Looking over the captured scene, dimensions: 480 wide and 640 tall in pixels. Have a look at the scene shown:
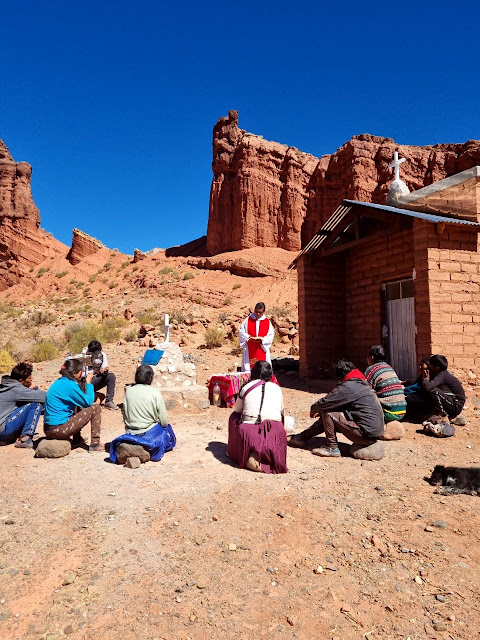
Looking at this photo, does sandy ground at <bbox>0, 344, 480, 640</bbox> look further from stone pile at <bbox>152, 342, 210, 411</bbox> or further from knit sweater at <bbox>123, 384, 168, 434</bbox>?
stone pile at <bbox>152, 342, 210, 411</bbox>

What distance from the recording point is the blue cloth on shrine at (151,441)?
15.5ft

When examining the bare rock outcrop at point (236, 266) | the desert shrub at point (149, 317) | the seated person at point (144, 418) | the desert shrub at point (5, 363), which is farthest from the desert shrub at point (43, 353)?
the bare rock outcrop at point (236, 266)

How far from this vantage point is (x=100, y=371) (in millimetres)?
7887

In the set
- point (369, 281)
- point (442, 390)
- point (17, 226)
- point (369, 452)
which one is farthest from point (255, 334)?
point (17, 226)

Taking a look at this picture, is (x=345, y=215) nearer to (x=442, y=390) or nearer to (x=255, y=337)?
(x=255, y=337)

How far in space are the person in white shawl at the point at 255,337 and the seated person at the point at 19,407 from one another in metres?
3.99

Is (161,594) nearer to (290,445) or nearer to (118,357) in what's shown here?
(290,445)

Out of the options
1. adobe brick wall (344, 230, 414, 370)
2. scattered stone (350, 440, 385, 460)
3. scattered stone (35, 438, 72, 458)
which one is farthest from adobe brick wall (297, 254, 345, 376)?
scattered stone (35, 438, 72, 458)

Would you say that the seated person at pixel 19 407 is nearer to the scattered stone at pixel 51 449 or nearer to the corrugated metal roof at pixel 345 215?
the scattered stone at pixel 51 449

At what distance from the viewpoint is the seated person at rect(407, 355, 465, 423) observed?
6.21 m

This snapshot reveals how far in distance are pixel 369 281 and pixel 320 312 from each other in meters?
1.49

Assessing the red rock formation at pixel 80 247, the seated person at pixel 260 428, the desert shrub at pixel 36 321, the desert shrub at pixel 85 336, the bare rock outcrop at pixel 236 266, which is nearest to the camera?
the seated person at pixel 260 428

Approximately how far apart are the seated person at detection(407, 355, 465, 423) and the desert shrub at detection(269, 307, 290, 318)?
18.4m

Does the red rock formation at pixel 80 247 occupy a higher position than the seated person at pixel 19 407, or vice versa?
the red rock formation at pixel 80 247
